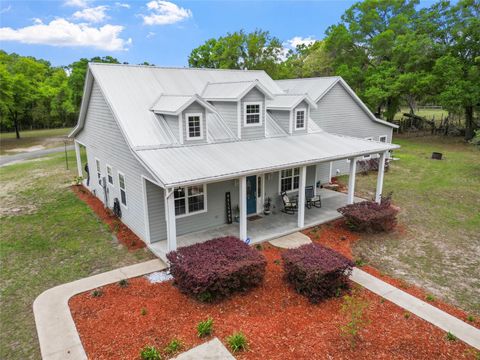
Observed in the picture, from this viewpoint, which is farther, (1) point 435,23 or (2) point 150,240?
(1) point 435,23

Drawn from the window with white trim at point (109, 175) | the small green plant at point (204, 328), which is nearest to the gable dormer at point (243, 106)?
the window with white trim at point (109, 175)

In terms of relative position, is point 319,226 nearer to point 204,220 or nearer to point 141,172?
point 204,220

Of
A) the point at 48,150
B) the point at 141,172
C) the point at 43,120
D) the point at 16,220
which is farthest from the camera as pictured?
the point at 43,120

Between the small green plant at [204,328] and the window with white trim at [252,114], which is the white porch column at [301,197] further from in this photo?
the small green plant at [204,328]

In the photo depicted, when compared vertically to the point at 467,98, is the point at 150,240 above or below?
below

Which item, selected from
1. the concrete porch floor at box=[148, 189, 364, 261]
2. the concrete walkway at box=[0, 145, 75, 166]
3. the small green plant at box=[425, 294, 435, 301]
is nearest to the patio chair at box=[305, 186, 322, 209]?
the concrete porch floor at box=[148, 189, 364, 261]

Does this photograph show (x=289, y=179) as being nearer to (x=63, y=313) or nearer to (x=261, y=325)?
(x=261, y=325)

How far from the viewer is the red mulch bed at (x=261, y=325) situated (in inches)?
270

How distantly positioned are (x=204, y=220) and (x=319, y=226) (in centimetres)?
478

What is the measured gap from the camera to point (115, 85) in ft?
44.9

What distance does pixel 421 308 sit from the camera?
327 inches

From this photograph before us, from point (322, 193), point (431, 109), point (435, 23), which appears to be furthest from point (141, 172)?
point (431, 109)

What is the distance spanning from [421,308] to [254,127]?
354 inches

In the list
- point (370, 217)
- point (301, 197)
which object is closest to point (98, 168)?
point (301, 197)
